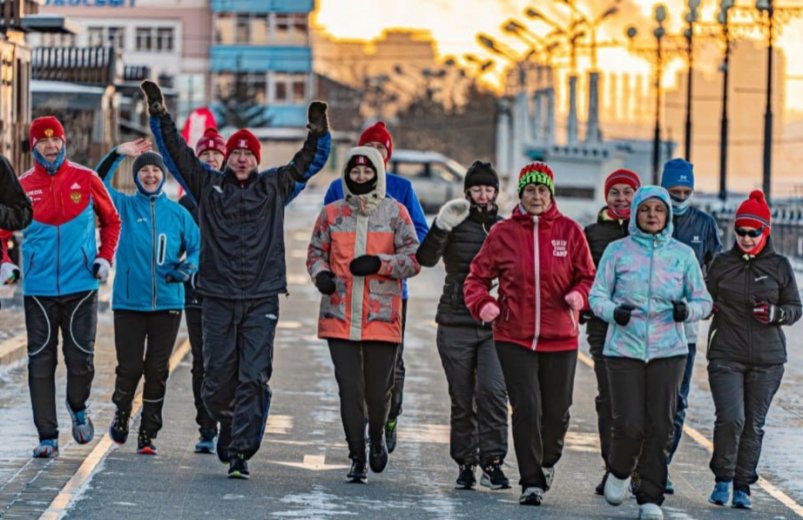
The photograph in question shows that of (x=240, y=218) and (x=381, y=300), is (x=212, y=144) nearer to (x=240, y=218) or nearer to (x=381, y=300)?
(x=240, y=218)

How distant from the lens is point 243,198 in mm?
11633

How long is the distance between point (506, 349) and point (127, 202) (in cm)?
276

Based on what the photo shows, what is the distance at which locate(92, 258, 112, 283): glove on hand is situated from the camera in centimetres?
1204

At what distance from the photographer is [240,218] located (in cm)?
1161

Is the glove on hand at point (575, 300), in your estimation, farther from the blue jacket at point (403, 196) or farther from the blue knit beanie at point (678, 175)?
the blue jacket at point (403, 196)

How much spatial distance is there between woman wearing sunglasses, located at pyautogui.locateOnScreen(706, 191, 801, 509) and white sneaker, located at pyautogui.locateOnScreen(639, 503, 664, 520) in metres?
0.82

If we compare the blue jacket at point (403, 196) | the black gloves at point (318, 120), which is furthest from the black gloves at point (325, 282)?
the blue jacket at point (403, 196)

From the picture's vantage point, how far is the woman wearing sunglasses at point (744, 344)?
1135cm

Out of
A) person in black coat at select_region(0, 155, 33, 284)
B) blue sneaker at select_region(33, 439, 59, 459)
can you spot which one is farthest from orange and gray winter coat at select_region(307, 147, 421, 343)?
blue sneaker at select_region(33, 439, 59, 459)

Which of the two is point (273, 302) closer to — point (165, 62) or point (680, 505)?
point (680, 505)

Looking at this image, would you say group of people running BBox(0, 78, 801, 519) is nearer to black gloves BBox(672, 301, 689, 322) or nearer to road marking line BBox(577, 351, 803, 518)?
black gloves BBox(672, 301, 689, 322)

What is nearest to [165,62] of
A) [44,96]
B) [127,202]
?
[44,96]

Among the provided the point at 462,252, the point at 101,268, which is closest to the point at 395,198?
the point at 462,252

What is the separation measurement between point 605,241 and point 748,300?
92 centimetres
